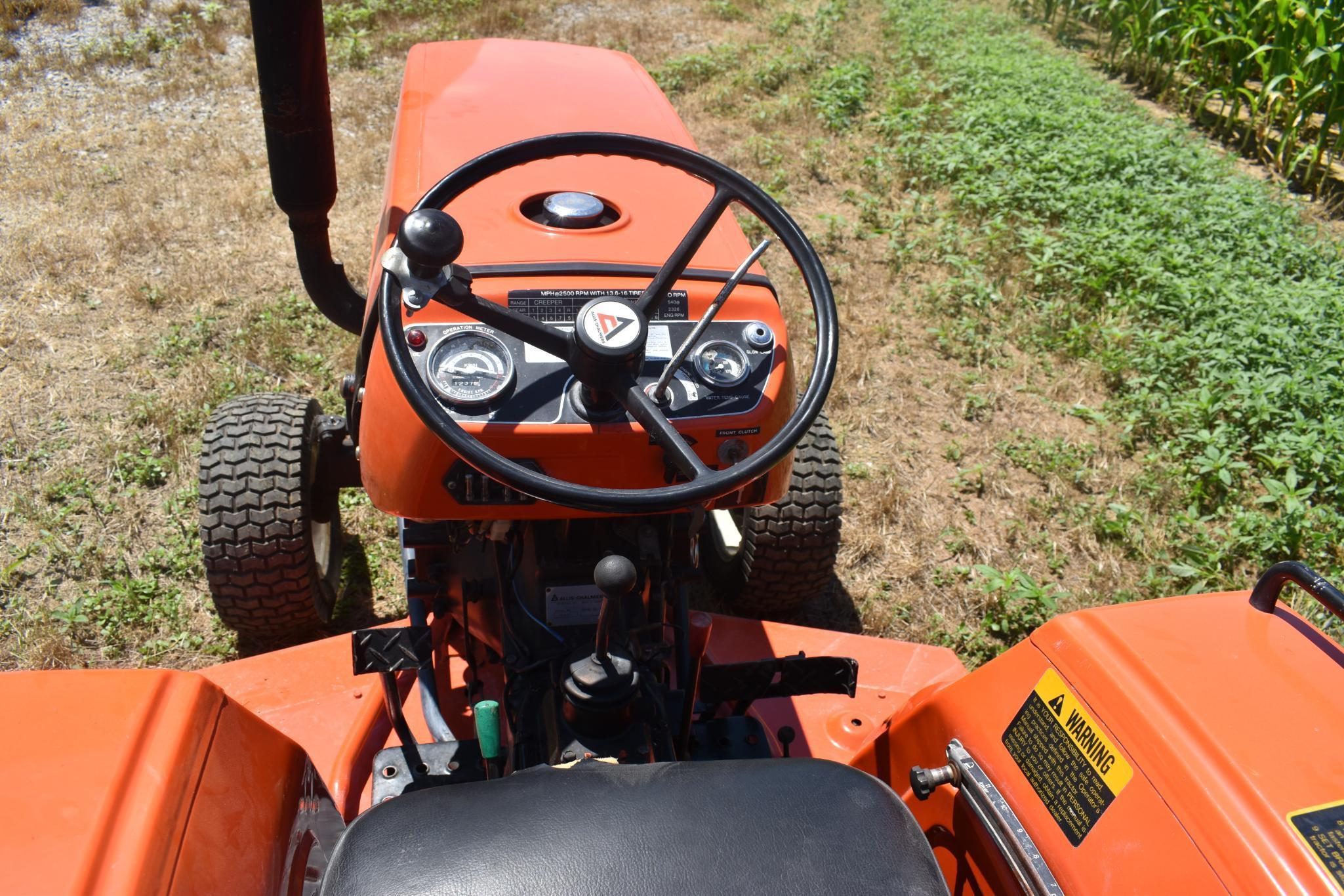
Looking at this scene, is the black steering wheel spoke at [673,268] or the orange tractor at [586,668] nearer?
the orange tractor at [586,668]

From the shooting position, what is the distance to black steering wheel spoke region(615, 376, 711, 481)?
1.42m

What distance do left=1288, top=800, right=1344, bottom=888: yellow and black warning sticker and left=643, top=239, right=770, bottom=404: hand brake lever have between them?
100cm

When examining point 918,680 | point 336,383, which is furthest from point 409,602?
point 336,383

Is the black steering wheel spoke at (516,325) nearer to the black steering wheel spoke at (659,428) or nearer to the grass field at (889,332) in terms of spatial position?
the black steering wheel spoke at (659,428)

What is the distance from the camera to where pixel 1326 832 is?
1111mm

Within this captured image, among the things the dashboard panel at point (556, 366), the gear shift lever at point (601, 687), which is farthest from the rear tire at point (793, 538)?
the gear shift lever at point (601, 687)

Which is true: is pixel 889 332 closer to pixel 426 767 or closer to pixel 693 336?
pixel 693 336

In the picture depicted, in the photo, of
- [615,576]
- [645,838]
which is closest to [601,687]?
[615,576]

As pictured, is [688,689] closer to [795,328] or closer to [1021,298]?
[795,328]

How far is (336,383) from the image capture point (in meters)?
3.68

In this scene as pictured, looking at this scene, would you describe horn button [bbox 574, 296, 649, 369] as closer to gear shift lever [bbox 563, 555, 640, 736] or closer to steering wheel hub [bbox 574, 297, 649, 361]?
steering wheel hub [bbox 574, 297, 649, 361]

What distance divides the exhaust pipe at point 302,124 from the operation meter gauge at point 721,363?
95 centimetres

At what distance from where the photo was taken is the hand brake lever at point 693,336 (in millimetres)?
1525

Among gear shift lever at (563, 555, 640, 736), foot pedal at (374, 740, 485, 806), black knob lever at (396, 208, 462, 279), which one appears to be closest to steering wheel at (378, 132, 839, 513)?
black knob lever at (396, 208, 462, 279)
